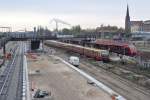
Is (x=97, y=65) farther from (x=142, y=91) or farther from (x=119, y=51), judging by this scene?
(x=142, y=91)

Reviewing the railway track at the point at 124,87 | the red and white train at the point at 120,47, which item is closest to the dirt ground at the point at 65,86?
the railway track at the point at 124,87

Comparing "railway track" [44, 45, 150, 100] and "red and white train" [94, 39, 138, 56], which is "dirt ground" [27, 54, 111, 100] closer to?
"railway track" [44, 45, 150, 100]

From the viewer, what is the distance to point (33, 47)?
354 feet

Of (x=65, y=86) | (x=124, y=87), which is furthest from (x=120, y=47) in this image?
(x=65, y=86)

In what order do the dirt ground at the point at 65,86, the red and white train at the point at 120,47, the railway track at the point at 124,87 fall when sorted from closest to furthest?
the dirt ground at the point at 65,86
the railway track at the point at 124,87
the red and white train at the point at 120,47

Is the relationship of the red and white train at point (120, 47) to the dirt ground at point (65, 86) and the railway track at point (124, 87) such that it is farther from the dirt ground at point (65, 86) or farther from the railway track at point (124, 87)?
the dirt ground at point (65, 86)

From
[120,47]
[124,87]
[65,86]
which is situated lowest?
[124,87]

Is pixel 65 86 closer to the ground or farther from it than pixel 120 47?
closer to the ground

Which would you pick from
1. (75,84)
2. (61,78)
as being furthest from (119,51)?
(75,84)

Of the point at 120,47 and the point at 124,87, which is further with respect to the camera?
the point at 120,47

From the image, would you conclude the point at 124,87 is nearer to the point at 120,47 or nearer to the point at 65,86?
the point at 65,86

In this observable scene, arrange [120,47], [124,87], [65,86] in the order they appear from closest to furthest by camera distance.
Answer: [65,86] < [124,87] < [120,47]

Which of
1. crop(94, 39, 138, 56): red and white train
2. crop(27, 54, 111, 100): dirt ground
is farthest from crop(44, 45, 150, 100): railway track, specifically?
crop(94, 39, 138, 56): red and white train

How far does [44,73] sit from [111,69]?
13.1 metres
